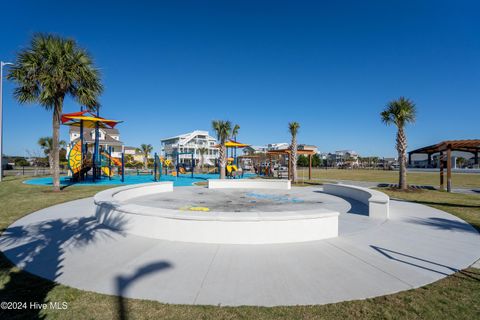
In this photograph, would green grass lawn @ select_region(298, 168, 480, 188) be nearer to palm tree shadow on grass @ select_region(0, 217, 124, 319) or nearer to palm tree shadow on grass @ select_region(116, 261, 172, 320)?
palm tree shadow on grass @ select_region(116, 261, 172, 320)

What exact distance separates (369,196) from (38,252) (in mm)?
11586

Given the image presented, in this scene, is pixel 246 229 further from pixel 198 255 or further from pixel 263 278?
pixel 263 278

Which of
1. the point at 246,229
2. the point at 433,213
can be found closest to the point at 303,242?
the point at 246,229

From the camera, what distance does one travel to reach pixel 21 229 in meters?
7.25

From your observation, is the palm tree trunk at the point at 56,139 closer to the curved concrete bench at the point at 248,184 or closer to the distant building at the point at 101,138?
the curved concrete bench at the point at 248,184

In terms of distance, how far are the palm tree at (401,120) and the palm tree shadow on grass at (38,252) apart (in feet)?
64.3

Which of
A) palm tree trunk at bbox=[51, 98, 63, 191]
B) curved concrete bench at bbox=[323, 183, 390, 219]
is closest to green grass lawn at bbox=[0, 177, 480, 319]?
curved concrete bench at bbox=[323, 183, 390, 219]

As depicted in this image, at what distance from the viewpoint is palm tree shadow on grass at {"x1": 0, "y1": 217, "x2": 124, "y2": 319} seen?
357cm

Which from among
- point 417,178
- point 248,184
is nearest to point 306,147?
point 417,178

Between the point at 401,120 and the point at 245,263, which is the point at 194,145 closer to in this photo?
the point at 401,120

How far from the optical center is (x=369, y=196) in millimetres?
10867

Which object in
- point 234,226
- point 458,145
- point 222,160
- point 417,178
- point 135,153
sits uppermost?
point 135,153

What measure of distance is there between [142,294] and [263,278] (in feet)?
6.43

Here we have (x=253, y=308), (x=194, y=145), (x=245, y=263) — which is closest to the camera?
(x=253, y=308)
